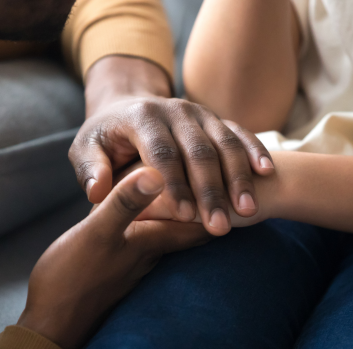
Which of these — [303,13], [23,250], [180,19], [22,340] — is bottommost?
[23,250]

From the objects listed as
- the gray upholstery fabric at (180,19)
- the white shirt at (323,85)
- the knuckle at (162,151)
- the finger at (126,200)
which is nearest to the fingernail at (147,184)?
the finger at (126,200)

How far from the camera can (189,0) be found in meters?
0.87

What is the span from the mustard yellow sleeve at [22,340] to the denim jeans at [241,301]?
50mm

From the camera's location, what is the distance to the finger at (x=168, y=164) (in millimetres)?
366

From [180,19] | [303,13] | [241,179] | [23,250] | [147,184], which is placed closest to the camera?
[147,184]

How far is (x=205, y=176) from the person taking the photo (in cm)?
38

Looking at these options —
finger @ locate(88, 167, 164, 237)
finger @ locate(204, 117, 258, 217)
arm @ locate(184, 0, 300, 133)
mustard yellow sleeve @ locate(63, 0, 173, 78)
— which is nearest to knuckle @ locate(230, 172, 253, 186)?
finger @ locate(204, 117, 258, 217)

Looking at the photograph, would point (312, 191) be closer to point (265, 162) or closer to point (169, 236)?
point (265, 162)

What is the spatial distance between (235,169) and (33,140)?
1.15ft

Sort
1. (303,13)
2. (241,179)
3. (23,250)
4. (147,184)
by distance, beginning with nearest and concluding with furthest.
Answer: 1. (147,184)
2. (241,179)
3. (23,250)
4. (303,13)

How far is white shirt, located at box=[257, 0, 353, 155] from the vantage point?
532mm

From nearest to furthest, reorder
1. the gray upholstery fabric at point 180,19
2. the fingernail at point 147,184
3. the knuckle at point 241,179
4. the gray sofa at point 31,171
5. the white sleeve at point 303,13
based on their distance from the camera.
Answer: the fingernail at point 147,184 < the knuckle at point 241,179 < the gray sofa at point 31,171 < the white sleeve at point 303,13 < the gray upholstery fabric at point 180,19

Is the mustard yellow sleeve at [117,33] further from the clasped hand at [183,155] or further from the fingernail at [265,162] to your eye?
the fingernail at [265,162]

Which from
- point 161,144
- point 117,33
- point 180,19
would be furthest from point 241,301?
point 180,19
